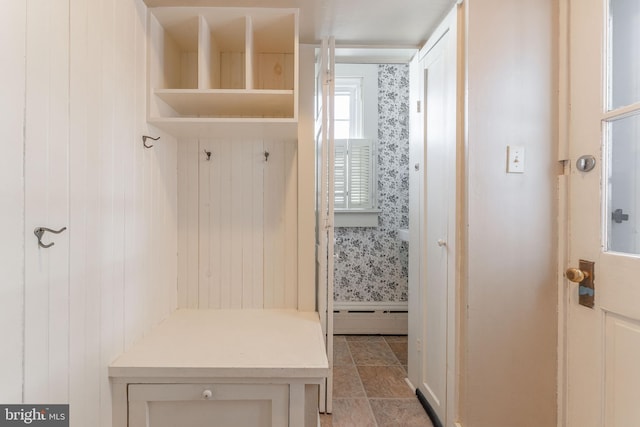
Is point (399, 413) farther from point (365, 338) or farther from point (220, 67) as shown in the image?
point (220, 67)

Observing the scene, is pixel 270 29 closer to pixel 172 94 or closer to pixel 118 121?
pixel 172 94

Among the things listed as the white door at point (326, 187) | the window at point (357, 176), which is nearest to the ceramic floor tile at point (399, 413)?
the white door at point (326, 187)

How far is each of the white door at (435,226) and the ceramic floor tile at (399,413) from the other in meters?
0.09

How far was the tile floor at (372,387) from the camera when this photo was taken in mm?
1814

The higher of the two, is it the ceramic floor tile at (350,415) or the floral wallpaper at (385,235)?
the floral wallpaper at (385,235)

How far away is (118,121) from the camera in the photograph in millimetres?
1188

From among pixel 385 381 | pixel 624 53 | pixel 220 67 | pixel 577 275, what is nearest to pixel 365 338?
pixel 385 381

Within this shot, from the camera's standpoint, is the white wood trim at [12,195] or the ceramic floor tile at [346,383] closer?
the white wood trim at [12,195]

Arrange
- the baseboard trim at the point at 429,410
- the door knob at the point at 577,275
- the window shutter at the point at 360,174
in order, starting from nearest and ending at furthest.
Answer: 1. the door knob at the point at 577,275
2. the baseboard trim at the point at 429,410
3. the window shutter at the point at 360,174

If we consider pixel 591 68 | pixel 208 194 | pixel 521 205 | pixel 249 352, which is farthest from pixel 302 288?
pixel 591 68

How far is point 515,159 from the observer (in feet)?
4.56

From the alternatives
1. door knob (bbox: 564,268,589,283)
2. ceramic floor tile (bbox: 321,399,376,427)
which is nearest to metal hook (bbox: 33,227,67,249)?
ceramic floor tile (bbox: 321,399,376,427)

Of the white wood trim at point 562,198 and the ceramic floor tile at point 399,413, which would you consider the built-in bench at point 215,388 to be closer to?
the ceramic floor tile at point 399,413

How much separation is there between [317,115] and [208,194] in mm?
738
